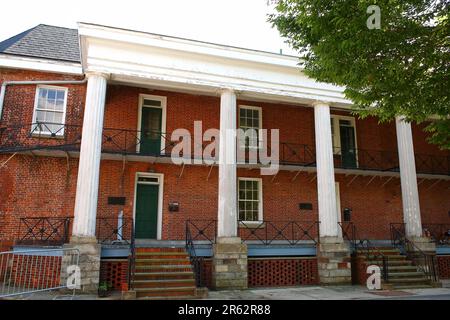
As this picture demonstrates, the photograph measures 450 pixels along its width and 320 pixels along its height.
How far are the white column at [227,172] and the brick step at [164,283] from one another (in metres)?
2.46

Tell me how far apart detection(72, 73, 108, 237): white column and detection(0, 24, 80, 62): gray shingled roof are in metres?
4.10

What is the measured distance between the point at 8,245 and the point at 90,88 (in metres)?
6.45

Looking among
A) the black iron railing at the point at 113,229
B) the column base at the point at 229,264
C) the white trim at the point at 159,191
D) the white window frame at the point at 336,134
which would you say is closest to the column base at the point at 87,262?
the black iron railing at the point at 113,229

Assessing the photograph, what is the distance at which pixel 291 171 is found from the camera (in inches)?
712

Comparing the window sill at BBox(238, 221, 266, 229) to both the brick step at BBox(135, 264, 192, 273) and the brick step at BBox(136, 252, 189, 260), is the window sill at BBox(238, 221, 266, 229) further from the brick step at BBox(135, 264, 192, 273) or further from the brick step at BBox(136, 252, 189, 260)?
the brick step at BBox(135, 264, 192, 273)

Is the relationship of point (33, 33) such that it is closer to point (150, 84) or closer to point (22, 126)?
point (22, 126)

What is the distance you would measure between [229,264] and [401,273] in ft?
20.5

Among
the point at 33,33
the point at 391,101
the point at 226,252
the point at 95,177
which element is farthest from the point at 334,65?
the point at 33,33

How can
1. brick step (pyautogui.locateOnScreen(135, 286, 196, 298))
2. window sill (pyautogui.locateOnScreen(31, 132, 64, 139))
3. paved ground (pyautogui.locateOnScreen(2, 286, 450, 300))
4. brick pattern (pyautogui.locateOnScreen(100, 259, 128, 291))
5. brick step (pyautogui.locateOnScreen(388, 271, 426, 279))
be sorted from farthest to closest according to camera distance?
window sill (pyautogui.locateOnScreen(31, 132, 64, 139))
brick step (pyautogui.locateOnScreen(388, 271, 426, 279))
brick pattern (pyautogui.locateOnScreen(100, 259, 128, 291))
paved ground (pyautogui.locateOnScreen(2, 286, 450, 300))
brick step (pyautogui.locateOnScreen(135, 286, 196, 298))

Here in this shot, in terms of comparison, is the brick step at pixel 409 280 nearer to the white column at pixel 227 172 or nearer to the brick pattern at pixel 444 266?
the brick pattern at pixel 444 266

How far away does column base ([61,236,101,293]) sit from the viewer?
11.5 meters

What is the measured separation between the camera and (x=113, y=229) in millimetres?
15109

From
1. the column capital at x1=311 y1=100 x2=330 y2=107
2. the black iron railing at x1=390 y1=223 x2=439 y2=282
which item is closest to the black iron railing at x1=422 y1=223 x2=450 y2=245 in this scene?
the black iron railing at x1=390 y1=223 x2=439 y2=282

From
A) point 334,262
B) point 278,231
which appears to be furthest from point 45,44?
point 334,262
